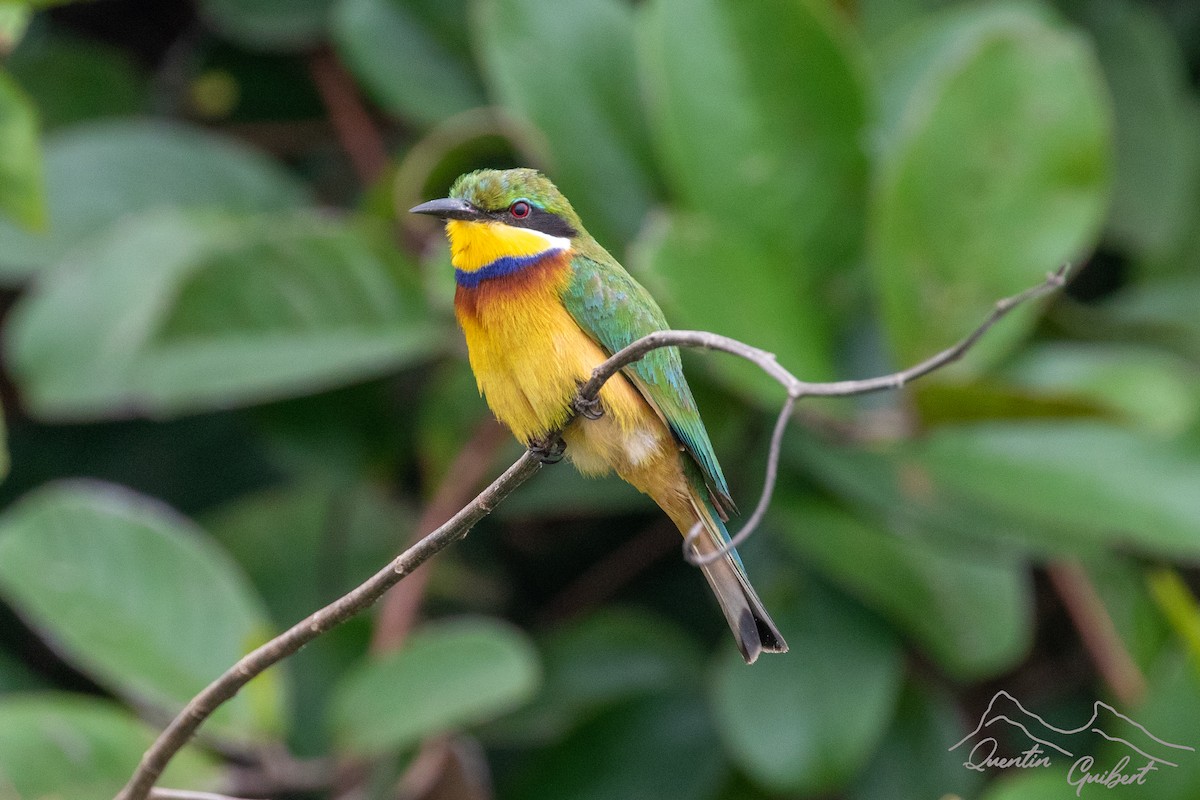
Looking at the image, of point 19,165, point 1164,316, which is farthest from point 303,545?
point 1164,316

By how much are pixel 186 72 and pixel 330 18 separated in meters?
0.66

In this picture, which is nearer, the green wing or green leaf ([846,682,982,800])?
the green wing

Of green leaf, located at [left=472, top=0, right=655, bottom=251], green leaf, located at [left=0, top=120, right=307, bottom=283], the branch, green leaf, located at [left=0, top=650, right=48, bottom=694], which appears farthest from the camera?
green leaf, located at [left=0, top=120, right=307, bottom=283]

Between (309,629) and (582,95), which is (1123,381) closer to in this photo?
(582,95)

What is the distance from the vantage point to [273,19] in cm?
328

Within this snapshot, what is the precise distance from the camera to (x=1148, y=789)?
2.17 m

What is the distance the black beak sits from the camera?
178 cm

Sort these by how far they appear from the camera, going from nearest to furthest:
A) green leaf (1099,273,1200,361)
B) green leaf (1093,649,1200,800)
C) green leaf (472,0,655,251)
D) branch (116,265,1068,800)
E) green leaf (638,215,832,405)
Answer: branch (116,265,1068,800) < green leaf (1093,649,1200,800) < green leaf (638,215,832,405) < green leaf (472,0,655,251) < green leaf (1099,273,1200,361)

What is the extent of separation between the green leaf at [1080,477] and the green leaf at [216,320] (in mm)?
Answer: 1037

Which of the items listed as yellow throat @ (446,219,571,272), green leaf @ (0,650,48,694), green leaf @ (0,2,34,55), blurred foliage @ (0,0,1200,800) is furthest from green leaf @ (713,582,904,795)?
green leaf @ (0,2,34,55)

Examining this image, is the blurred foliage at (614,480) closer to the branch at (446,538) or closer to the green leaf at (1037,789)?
the green leaf at (1037,789)

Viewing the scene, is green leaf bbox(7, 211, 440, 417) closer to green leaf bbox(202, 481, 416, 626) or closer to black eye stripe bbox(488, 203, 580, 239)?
green leaf bbox(202, 481, 416, 626)

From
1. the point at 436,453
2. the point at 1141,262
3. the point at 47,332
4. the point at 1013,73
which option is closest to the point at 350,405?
the point at 436,453

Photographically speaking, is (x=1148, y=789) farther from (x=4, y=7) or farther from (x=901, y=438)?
(x=4, y=7)
